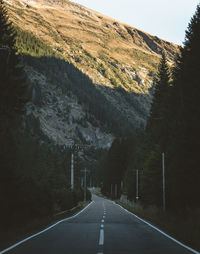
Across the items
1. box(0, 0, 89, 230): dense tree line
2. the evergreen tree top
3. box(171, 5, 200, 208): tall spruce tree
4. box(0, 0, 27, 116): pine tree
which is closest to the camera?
box(0, 0, 89, 230): dense tree line

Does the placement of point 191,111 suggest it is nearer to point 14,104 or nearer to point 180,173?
point 180,173

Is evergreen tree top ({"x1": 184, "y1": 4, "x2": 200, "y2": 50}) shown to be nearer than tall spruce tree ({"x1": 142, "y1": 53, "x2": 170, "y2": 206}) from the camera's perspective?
Yes

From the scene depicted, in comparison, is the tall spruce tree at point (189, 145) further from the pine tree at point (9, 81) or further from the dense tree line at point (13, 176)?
the pine tree at point (9, 81)

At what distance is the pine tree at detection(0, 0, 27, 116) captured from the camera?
1221 inches

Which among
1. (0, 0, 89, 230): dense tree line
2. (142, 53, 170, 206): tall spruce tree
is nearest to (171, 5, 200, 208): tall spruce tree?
(142, 53, 170, 206): tall spruce tree

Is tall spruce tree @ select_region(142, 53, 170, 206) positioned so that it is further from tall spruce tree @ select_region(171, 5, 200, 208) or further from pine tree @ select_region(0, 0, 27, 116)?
pine tree @ select_region(0, 0, 27, 116)

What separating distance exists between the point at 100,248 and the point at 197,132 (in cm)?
1498

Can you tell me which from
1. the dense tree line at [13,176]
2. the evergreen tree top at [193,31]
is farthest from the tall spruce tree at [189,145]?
the dense tree line at [13,176]

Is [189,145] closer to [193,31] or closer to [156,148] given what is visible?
[193,31]

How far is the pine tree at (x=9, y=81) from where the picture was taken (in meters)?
31.0

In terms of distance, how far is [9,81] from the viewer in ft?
105

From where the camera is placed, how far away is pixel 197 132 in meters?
25.7

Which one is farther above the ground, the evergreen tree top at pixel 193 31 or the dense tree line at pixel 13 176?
the evergreen tree top at pixel 193 31

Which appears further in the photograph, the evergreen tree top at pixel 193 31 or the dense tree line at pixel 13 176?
the evergreen tree top at pixel 193 31
